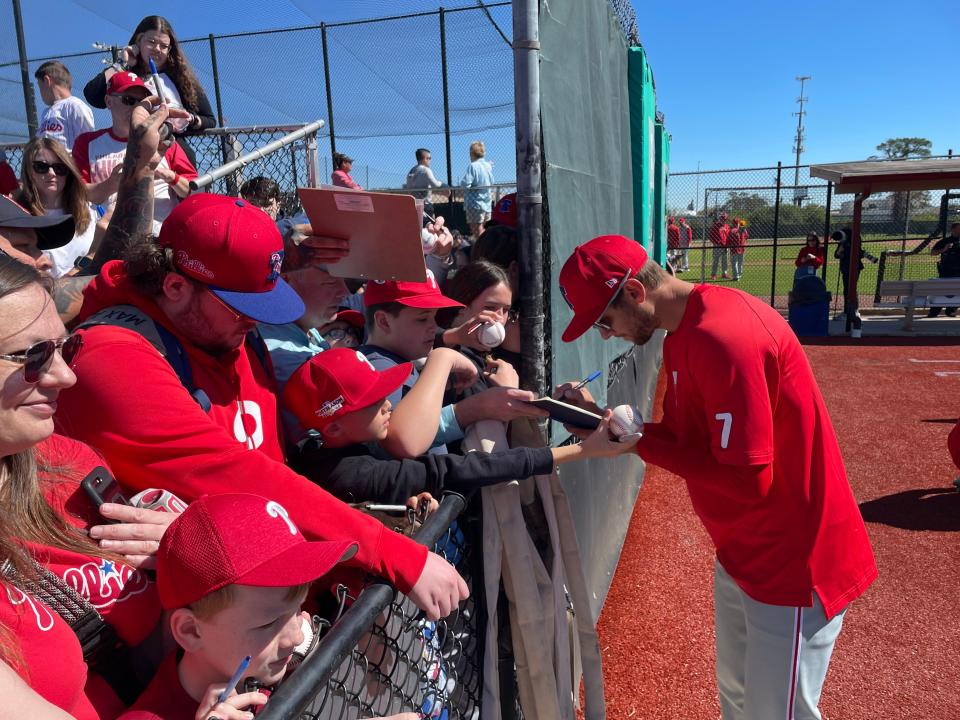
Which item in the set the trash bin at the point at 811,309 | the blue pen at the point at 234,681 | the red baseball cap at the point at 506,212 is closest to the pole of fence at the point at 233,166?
the red baseball cap at the point at 506,212

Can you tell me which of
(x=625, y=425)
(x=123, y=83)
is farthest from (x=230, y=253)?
(x=123, y=83)

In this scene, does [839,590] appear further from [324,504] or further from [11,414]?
[11,414]

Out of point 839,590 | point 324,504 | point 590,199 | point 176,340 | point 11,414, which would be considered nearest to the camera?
point 11,414

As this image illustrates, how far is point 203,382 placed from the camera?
1.86 m

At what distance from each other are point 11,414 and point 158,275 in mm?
715

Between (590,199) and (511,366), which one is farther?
(590,199)

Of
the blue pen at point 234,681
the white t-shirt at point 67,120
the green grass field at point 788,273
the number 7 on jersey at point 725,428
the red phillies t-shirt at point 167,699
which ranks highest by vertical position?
the white t-shirt at point 67,120

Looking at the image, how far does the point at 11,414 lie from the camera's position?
4.07 feet

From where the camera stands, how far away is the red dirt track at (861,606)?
3.47m

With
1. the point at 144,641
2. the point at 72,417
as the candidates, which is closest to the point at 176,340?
the point at 72,417

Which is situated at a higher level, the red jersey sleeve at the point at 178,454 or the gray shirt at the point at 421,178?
the gray shirt at the point at 421,178

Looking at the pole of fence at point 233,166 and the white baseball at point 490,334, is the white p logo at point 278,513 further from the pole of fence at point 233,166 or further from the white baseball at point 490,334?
the pole of fence at point 233,166

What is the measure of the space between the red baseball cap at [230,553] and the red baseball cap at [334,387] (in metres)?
0.63

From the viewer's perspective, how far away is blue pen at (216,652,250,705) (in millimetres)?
1205
